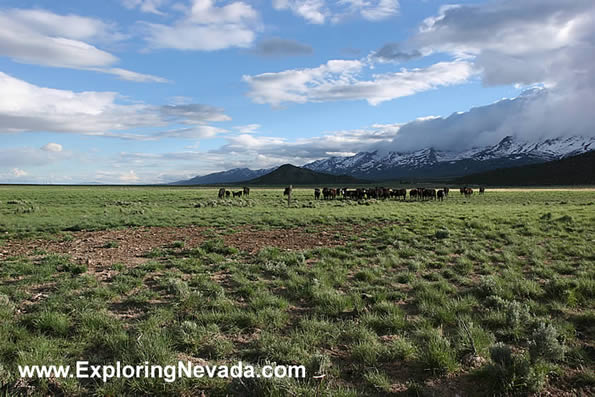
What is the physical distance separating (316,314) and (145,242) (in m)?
10.2

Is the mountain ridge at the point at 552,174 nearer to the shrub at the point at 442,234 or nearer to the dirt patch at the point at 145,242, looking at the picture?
the shrub at the point at 442,234

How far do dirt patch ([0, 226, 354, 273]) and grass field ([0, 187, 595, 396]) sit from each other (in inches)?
5.9

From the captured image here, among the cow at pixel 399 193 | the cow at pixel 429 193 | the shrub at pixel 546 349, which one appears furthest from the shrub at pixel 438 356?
the cow at pixel 429 193

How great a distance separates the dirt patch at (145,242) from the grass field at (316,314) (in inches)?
5.9

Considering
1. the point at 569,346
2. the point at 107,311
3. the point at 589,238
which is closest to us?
the point at 569,346

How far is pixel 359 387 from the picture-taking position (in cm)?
434

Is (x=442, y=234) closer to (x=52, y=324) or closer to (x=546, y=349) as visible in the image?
(x=546, y=349)

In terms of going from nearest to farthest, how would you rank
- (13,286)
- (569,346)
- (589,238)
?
(569,346), (13,286), (589,238)

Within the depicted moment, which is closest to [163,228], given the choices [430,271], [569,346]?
[430,271]

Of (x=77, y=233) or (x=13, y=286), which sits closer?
(x=13, y=286)

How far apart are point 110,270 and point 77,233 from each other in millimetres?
8540

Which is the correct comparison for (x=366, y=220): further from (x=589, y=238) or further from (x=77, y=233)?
(x=77, y=233)

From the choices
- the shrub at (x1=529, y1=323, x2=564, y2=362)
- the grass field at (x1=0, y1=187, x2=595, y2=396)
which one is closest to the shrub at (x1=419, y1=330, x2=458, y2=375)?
the grass field at (x1=0, y1=187, x2=595, y2=396)

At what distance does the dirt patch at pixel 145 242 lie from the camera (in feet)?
38.0
